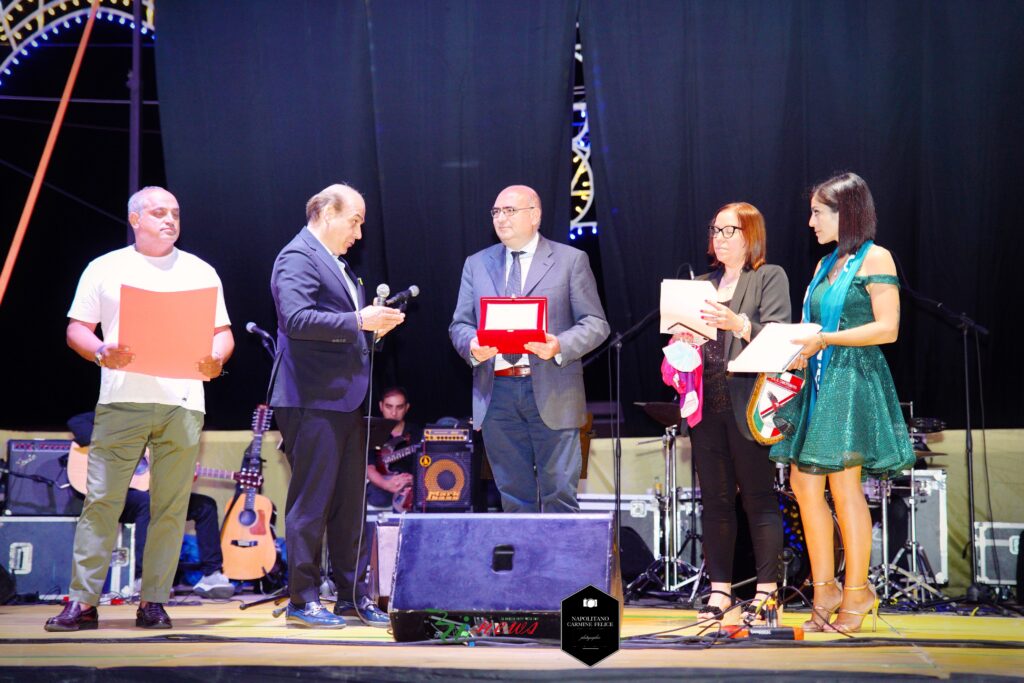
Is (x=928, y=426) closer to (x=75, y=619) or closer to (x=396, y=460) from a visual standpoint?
(x=396, y=460)

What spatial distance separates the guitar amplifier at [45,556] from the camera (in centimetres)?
550

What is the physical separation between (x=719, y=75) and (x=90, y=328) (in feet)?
11.4

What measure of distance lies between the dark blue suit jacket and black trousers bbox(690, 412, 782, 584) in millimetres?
1290

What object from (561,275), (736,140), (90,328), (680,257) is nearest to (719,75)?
(736,140)

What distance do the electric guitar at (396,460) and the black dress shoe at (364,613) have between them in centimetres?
181

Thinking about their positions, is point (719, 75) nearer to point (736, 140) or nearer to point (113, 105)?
point (736, 140)

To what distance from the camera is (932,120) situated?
5.25 metres

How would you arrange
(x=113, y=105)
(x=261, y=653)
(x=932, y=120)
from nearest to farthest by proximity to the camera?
1. (x=261, y=653)
2. (x=932, y=120)
3. (x=113, y=105)

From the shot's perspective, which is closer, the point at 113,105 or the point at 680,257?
the point at 680,257

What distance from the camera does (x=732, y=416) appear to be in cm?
358

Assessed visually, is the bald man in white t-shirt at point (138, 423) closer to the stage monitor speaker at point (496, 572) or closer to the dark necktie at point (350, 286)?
the dark necktie at point (350, 286)

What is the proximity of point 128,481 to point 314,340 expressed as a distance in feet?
2.81

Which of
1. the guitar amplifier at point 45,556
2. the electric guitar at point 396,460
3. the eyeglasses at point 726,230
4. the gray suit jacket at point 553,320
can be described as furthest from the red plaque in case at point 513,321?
the guitar amplifier at point 45,556

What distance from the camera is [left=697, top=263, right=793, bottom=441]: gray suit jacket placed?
11.7ft
